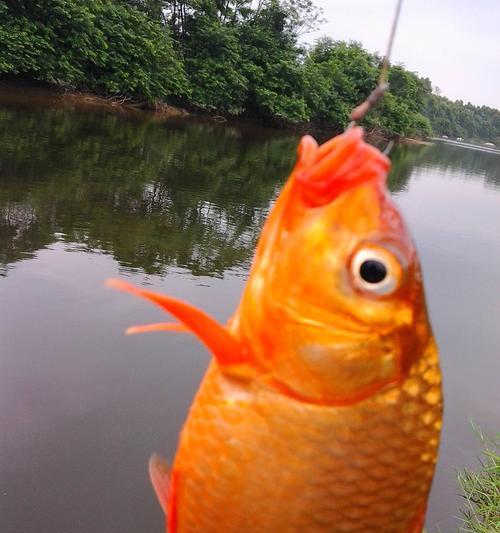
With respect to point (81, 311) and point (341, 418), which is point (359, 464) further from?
point (81, 311)

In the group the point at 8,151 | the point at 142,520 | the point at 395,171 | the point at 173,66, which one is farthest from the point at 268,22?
the point at 142,520

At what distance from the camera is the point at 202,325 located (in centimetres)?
98

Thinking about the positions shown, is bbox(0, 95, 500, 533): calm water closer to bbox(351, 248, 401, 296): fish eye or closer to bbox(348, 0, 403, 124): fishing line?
bbox(351, 248, 401, 296): fish eye

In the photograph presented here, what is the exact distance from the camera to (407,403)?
3.40 feet

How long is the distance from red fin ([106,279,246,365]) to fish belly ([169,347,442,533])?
2.3 inches

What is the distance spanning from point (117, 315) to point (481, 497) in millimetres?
3675

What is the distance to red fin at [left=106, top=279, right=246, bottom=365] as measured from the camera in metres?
0.96

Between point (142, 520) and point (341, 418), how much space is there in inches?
117

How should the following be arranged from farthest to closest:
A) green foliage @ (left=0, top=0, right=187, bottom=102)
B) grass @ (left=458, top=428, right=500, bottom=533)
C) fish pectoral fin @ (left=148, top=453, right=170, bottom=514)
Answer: green foliage @ (left=0, top=0, right=187, bottom=102)
grass @ (left=458, top=428, right=500, bottom=533)
fish pectoral fin @ (left=148, top=453, right=170, bottom=514)

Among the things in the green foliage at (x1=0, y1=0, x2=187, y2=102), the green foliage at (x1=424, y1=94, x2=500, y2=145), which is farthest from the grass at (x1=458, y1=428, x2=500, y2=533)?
the green foliage at (x1=424, y1=94, x2=500, y2=145)

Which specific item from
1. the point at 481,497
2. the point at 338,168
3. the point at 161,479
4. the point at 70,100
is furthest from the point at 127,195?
the point at 70,100

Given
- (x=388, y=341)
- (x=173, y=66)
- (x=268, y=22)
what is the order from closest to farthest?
(x=388, y=341) < (x=173, y=66) < (x=268, y=22)

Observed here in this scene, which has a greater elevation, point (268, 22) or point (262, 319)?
point (268, 22)

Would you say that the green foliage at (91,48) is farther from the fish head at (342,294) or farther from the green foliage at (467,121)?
the green foliage at (467,121)
